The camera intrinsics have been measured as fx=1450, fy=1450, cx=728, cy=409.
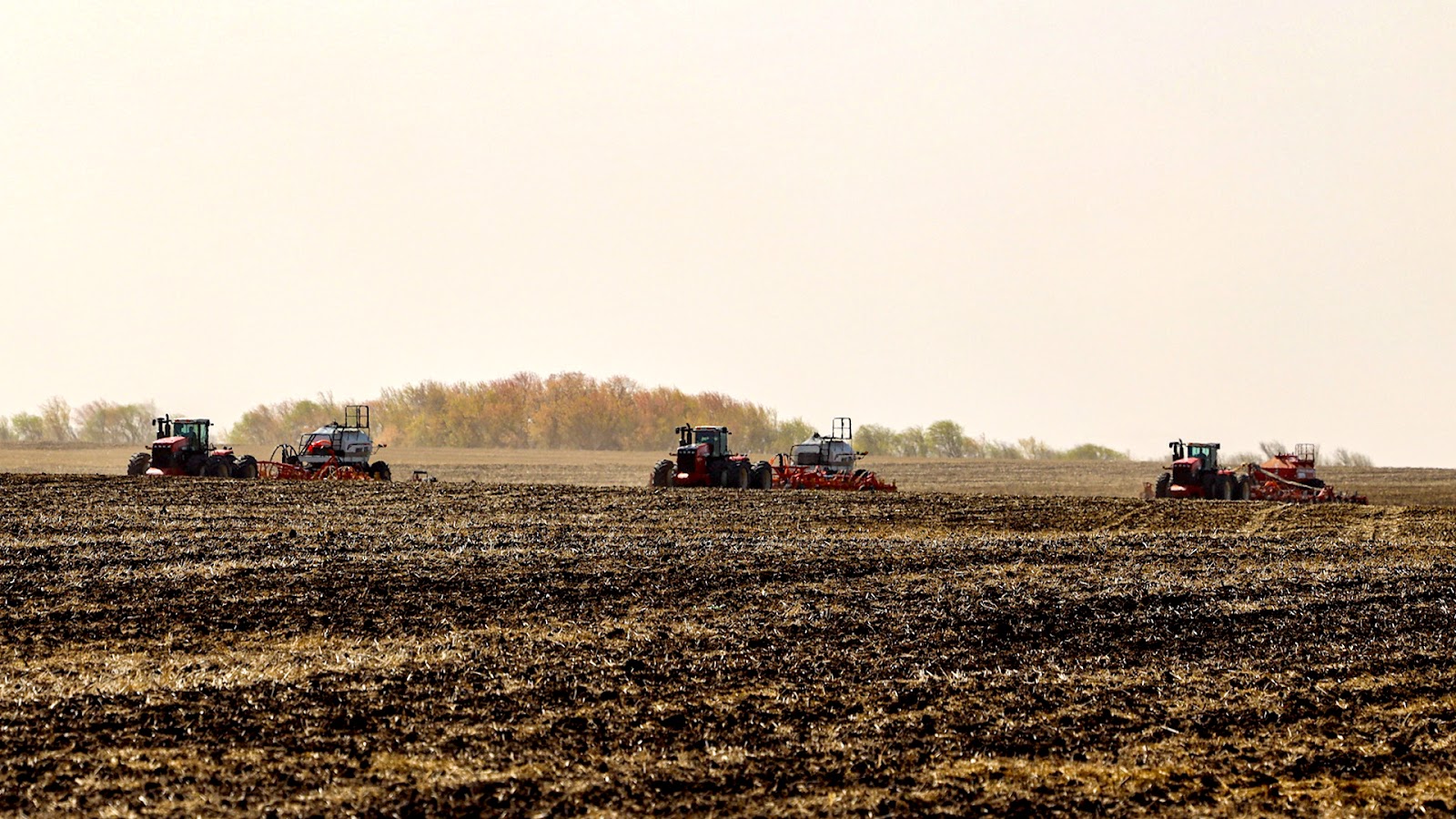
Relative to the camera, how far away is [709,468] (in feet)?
100

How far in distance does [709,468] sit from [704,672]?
67.7 ft

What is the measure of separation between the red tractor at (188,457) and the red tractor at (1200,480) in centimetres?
1964

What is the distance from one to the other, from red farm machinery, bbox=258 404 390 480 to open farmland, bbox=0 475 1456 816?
1278 cm

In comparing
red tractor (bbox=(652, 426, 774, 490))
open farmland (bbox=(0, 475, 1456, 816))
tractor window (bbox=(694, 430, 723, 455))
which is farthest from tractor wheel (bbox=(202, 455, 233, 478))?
open farmland (bbox=(0, 475, 1456, 816))

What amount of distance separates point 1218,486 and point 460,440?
1803 inches

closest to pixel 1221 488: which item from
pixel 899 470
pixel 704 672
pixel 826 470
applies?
pixel 826 470

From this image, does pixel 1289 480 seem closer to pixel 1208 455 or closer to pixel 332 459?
pixel 1208 455

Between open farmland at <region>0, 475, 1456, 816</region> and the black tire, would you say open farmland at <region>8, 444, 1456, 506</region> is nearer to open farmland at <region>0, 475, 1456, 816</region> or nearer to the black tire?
the black tire

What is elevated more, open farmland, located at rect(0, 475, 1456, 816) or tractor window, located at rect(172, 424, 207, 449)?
tractor window, located at rect(172, 424, 207, 449)

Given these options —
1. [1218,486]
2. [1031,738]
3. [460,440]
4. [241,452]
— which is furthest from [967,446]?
[1031,738]

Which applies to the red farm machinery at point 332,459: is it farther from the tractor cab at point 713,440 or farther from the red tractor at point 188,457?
the tractor cab at point 713,440

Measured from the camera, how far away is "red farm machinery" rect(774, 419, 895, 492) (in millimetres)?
31516

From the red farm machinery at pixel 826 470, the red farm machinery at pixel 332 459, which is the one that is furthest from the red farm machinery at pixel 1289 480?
the red farm machinery at pixel 332 459

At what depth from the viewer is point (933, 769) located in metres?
7.58
